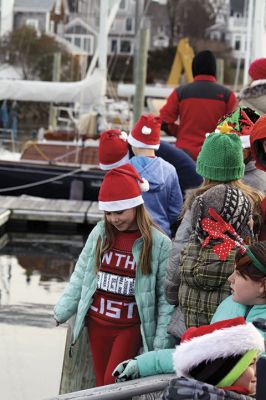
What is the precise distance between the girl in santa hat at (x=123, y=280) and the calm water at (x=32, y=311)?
186 centimetres

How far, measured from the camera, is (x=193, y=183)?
784 cm

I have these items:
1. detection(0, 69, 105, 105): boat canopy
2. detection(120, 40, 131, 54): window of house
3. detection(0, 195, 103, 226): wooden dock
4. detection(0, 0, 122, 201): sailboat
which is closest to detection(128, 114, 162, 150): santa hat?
detection(0, 195, 103, 226): wooden dock

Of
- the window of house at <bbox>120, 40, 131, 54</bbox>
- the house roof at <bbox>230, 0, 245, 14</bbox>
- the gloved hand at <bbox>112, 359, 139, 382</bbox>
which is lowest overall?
the window of house at <bbox>120, 40, 131, 54</bbox>

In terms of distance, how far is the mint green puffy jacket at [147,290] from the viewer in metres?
5.25

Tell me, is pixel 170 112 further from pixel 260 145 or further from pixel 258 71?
pixel 260 145

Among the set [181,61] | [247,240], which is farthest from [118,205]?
[181,61]

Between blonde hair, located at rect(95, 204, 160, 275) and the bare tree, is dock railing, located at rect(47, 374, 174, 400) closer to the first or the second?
blonde hair, located at rect(95, 204, 160, 275)

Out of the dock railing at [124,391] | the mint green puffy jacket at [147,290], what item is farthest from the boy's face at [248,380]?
the mint green puffy jacket at [147,290]

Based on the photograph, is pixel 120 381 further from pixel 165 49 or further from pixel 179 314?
pixel 165 49

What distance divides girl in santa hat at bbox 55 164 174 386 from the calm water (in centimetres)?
186

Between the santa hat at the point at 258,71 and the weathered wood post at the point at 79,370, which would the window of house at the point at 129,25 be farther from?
the weathered wood post at the point at 79,370

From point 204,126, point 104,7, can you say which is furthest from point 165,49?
point 204,126

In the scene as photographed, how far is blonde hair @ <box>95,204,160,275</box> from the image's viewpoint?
528 centimetres

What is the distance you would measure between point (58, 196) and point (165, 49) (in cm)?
5170
